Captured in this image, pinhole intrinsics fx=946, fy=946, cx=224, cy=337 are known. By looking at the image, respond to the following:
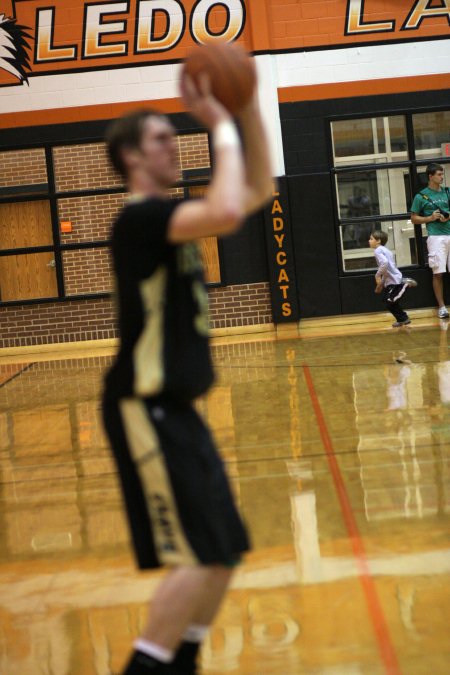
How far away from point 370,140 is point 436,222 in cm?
162

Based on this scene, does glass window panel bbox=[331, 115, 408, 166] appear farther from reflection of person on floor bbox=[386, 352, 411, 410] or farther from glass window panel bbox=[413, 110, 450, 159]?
reflection of person on floor bbox=[386, 352, 411, 410]

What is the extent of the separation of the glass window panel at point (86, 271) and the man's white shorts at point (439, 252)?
451cm

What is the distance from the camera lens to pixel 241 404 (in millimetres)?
7457

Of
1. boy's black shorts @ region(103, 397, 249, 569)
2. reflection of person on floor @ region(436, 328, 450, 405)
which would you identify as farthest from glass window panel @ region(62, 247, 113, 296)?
boy's black shorts @ region(103, 397, 249, 569)

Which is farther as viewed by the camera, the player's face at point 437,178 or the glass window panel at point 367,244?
the glass window panel at point 367,244

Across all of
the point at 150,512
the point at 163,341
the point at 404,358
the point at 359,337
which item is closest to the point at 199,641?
the point at 150,512

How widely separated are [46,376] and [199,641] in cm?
836

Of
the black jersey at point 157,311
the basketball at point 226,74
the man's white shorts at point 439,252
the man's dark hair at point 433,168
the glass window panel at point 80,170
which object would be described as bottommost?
the black jersey at point 157,311

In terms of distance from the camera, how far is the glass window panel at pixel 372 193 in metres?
13.5

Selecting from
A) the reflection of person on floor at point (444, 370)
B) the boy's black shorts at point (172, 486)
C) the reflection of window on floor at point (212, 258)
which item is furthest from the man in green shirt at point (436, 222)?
the boy's black shorts at point (172, 486)

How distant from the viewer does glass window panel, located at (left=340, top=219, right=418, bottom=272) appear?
13.6 m

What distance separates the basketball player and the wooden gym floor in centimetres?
61

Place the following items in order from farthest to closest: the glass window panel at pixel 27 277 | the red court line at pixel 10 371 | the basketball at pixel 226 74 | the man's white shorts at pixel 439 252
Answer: the glass window panel at pixel 27 277 < the man's white shorts at pixel 439 252 < the red court line at pixel 10 371 < the basketball at pixel 226 74

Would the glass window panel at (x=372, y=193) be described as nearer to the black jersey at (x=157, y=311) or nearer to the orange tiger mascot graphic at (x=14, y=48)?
the orange tiger mascot graphic at (x=14, y=48)
